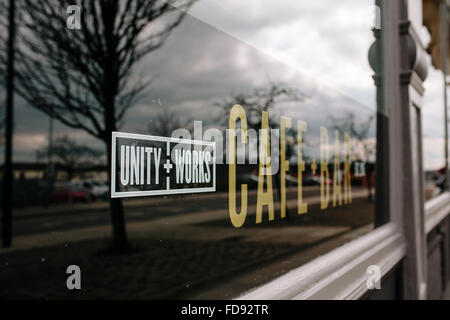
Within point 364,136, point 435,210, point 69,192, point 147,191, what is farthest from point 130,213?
point 435,210

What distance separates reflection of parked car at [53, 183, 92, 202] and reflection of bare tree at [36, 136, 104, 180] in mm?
16

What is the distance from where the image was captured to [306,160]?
69.8 inches

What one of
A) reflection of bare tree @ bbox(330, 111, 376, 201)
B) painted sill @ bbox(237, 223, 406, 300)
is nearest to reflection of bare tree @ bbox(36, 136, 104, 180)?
painted sill @ bbox(237, 223, 406, 300)

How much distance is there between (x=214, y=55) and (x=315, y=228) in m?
1.01

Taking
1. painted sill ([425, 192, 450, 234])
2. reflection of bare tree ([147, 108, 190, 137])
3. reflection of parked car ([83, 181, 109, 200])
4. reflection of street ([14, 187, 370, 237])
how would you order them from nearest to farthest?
reflection of street ([14, 187, 370, 237])
reflection of parked car ([83, 181, 109, 200])
reflection of bare tree ([147, 108, 190, 137])
painted sill ([425, 192, 450, 234])

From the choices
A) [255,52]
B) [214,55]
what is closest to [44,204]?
[214,55]

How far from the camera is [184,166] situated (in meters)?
0.97

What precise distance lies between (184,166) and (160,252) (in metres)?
0.20

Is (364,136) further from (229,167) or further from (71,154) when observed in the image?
(71,154)

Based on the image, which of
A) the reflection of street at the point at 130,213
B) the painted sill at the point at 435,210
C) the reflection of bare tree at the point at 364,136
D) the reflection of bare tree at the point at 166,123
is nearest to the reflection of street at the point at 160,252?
the reflection of street at the point at 130,213

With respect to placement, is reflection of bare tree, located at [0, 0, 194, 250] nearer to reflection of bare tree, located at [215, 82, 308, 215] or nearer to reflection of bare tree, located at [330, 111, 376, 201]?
reflection of bare tree, located at [215, 82, 308, 215]

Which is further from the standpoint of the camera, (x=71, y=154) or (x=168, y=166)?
(x=168, y=166)

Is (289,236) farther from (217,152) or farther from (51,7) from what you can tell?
(51,7)

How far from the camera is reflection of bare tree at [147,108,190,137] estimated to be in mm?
896
